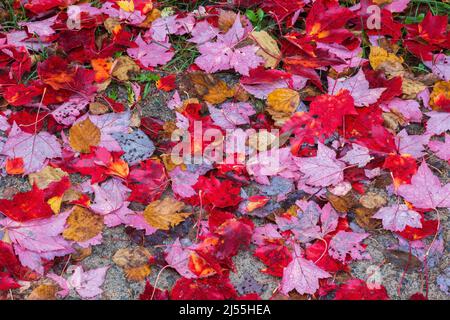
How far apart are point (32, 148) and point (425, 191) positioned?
147 centimetres

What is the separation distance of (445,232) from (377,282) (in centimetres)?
33

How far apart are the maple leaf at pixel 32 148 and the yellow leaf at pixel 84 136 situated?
0.06 meters

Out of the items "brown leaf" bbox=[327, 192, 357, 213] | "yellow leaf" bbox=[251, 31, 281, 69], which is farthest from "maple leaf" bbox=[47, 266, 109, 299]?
"yellow leaf" bbox=[251, 31, 281, 69]

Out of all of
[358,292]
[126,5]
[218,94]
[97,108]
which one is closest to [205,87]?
[218,94]

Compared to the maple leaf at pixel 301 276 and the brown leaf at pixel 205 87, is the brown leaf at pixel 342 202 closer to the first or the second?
the maple leaf at pixel 301 276

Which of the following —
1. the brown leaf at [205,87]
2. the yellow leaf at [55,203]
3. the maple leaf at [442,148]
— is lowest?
the yellow leaf at [55,203]

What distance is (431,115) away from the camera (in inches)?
86.0

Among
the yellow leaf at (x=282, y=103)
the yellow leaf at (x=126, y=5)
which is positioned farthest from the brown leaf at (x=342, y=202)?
the yellow leaf at (x=126, y=5)

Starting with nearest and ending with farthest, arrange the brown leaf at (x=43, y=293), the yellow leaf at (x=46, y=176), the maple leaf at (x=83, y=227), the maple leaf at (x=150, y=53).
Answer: the brown leaf at (x=43, y=293) < the maple leaf at (x=83, y=227) < the yellow leaf at (x=46, y=176) < the maple leaf at (x=150, y=53)

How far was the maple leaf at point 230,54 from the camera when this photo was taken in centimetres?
228

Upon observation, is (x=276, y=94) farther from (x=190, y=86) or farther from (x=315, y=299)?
(x=315, y=299)

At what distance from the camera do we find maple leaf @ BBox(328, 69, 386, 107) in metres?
2.15
